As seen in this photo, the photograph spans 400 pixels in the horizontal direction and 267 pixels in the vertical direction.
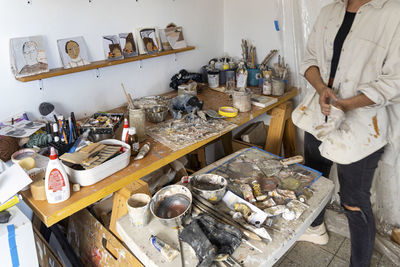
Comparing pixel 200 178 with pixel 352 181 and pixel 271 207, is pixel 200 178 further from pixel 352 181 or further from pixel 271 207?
pixel 352 181

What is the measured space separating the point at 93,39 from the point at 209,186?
1169mm

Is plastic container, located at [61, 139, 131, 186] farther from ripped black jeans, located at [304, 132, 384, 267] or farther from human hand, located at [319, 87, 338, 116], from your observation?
ripped black jeans, located at [304, 132, 384, 267]

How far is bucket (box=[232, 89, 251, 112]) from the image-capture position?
189 centimetres

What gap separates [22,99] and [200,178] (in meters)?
1.06

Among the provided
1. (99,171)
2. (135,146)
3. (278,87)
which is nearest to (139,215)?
(99,171)

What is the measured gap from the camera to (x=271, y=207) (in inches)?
46.1

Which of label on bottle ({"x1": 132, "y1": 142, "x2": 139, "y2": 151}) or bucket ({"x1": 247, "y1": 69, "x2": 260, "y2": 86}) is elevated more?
bucket ({"x1": 247, "y1": 69, "x2": 260, "y2": 86})

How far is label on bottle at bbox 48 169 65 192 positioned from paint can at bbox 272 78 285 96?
62.4 inches

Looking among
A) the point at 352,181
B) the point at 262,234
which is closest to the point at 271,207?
the point at 262,234

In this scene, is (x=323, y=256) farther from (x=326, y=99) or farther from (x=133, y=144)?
(x=133, y=144)

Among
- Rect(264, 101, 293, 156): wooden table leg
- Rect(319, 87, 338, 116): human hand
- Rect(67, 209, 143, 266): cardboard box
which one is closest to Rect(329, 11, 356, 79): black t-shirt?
Rect(319, 87, 338, 116): human hand

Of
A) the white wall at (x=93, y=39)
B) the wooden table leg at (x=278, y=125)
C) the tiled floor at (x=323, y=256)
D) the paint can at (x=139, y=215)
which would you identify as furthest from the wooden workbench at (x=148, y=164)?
the tiled floor at (x=323, y=256)

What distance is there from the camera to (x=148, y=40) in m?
2.04

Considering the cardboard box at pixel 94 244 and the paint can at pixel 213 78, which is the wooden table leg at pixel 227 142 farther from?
the cardboard box at pixel 94 244
